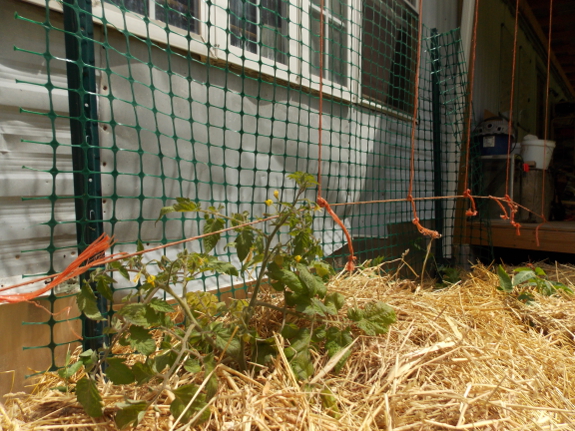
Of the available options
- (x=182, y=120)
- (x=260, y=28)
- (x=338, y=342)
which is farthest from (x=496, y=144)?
(x=338, y=342)

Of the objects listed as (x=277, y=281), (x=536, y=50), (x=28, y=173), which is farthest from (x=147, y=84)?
(x=536, y=50)

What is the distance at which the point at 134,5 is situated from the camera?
1.62 meters

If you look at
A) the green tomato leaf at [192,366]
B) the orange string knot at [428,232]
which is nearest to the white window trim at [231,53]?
the orange string knot at [428,232]

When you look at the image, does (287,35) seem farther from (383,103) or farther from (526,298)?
(526,298)

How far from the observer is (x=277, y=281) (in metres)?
1.19

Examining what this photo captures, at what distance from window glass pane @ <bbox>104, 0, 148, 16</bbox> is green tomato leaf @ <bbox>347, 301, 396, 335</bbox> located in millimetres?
1382

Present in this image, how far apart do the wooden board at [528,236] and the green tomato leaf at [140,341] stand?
116 inches

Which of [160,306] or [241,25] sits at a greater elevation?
[241,25]

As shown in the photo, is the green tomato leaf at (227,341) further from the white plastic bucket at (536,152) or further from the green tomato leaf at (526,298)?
the white plastic bucket at (536,152)

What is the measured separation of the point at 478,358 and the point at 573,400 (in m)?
0.33

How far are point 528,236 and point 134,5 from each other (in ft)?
10.0

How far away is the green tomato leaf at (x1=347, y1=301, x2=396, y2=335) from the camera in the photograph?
1146 mm

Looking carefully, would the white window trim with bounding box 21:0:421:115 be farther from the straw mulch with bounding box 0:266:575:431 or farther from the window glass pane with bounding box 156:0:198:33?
the straw mulch with bounding box 0:266:575:431

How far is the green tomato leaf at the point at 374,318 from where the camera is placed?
1.15 meters
